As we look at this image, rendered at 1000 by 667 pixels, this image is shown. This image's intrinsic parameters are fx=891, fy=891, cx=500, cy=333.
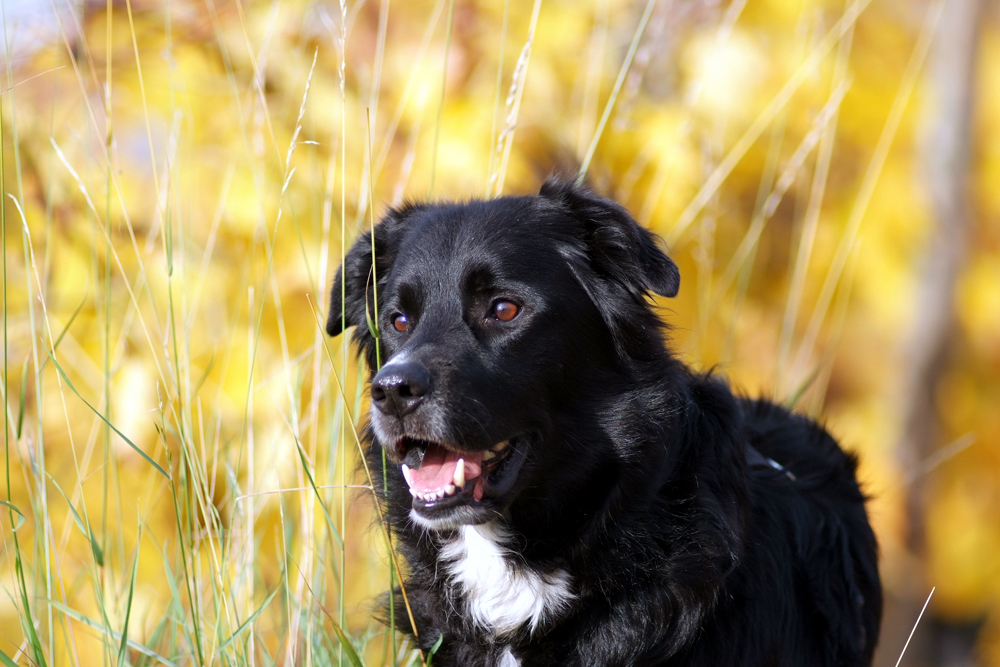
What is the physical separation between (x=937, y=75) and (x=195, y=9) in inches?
183

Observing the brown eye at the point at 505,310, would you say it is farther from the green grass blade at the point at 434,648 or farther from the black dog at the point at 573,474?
the green grass blade at the point at 434,648

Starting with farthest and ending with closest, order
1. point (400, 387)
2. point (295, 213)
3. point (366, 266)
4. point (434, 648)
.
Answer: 1. point (295, 213)
2. point (366, 266)
3. point (434, 648)
4. point (400, 387)

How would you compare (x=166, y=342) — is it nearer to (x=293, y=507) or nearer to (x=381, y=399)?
Result: (x=381, y=399)

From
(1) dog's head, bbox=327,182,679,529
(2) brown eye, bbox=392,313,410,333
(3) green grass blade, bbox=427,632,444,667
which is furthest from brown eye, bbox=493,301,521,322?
(3) green grass blade, bbox=427,632,444,667

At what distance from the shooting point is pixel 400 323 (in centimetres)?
270

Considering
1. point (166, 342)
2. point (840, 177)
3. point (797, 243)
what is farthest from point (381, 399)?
point (840, 177)

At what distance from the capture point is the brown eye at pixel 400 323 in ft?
8.77

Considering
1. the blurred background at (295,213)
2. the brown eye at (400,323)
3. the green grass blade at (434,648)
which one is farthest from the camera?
the blurred background at (295,213)

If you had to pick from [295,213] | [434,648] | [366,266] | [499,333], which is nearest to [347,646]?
[434,648]

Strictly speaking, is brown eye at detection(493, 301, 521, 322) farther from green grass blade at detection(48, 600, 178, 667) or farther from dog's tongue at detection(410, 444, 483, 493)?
green grass blade at detection(48, 600, 178, 667)

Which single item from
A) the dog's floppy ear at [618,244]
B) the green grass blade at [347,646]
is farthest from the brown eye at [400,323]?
the green grass blade at [347,646]

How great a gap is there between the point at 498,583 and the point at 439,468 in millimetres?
371

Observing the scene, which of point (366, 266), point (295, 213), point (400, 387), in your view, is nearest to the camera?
point (400, 387)

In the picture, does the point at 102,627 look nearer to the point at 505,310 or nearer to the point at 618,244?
the point at 505,310
